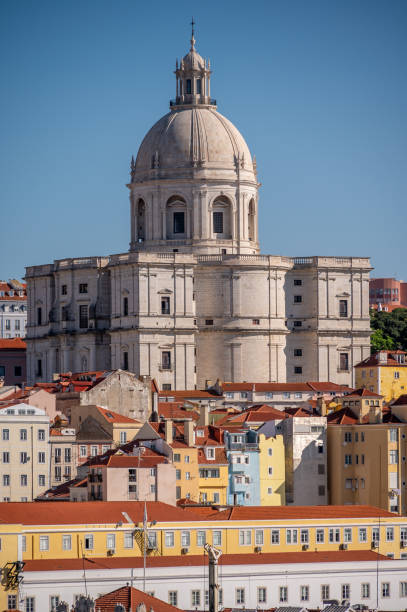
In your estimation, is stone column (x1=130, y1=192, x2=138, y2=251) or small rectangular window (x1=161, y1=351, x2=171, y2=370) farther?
stone column (x1=130, y1=192, x2=138, y2=251)

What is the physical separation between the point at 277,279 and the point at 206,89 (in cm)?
1514

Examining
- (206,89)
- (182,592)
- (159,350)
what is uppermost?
(206,89)

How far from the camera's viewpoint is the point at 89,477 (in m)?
104

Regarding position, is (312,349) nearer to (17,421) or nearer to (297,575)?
(17,421)

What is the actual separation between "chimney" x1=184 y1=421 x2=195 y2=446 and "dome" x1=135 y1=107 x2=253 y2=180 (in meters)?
41.1

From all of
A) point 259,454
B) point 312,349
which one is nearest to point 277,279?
point 312,349

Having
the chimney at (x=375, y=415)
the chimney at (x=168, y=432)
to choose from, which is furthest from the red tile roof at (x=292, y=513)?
the chimney at (x=375, y=415)

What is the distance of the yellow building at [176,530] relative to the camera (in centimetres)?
8969

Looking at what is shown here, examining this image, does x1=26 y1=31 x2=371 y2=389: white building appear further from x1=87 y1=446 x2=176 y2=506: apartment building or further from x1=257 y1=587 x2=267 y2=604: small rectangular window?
x1=257 y1=587 x2=267 y2=604: small rectangular window

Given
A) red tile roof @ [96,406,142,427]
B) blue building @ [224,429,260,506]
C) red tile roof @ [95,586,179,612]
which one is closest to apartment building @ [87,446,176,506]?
blue building @ [224,429,260,506]

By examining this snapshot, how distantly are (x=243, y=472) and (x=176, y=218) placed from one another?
40.5 m

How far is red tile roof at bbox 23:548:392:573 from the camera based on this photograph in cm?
8744

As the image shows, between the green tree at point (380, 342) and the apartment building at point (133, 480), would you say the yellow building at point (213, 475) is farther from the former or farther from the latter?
the green tree at point (380, 342)

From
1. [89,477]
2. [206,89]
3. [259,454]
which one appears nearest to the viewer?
[89,477]
